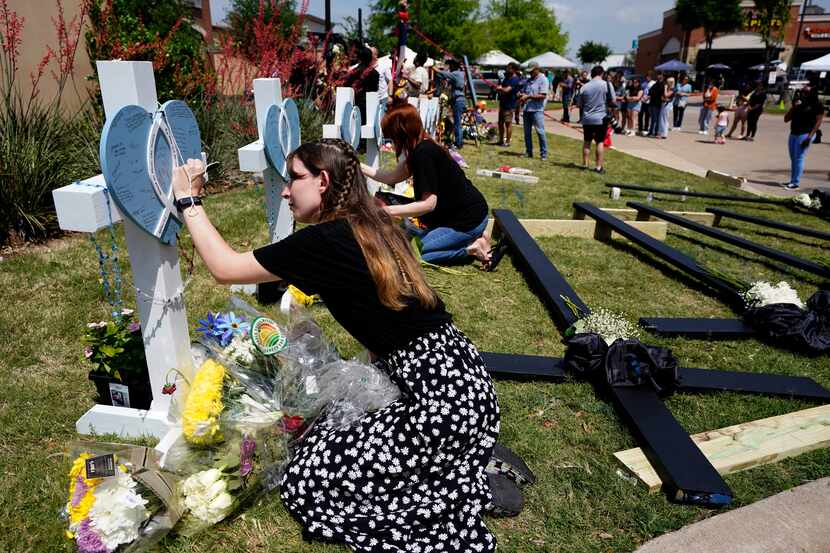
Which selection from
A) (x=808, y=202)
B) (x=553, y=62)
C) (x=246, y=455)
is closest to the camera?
(x=246, y=455)

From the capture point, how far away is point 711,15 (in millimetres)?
49625

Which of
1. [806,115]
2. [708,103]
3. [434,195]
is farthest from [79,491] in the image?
[708,103]

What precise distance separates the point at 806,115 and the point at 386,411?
10.3 m

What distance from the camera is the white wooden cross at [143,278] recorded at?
1991mm

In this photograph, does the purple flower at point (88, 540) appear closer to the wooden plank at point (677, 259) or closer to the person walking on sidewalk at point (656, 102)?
the wooden plank at point (677, 259)

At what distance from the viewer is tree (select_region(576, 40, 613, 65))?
8281cm

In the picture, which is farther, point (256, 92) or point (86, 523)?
point (256, 92)

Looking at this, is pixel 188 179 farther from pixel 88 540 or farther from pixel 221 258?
pixel 88 540

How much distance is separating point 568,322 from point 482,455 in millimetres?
1880

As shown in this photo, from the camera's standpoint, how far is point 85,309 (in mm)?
3779

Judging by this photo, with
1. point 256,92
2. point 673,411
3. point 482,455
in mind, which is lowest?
point 673,411

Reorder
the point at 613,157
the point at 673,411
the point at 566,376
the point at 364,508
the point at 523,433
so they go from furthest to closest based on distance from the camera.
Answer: the point at 613,157 < the point at 566,376 < the point at 673,411 < the point at 523,433 < the point at 364,508

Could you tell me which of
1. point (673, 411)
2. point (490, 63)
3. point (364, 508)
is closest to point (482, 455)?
point (364, 508)

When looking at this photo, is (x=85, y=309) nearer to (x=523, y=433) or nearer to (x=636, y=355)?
(x=523, y=433)
